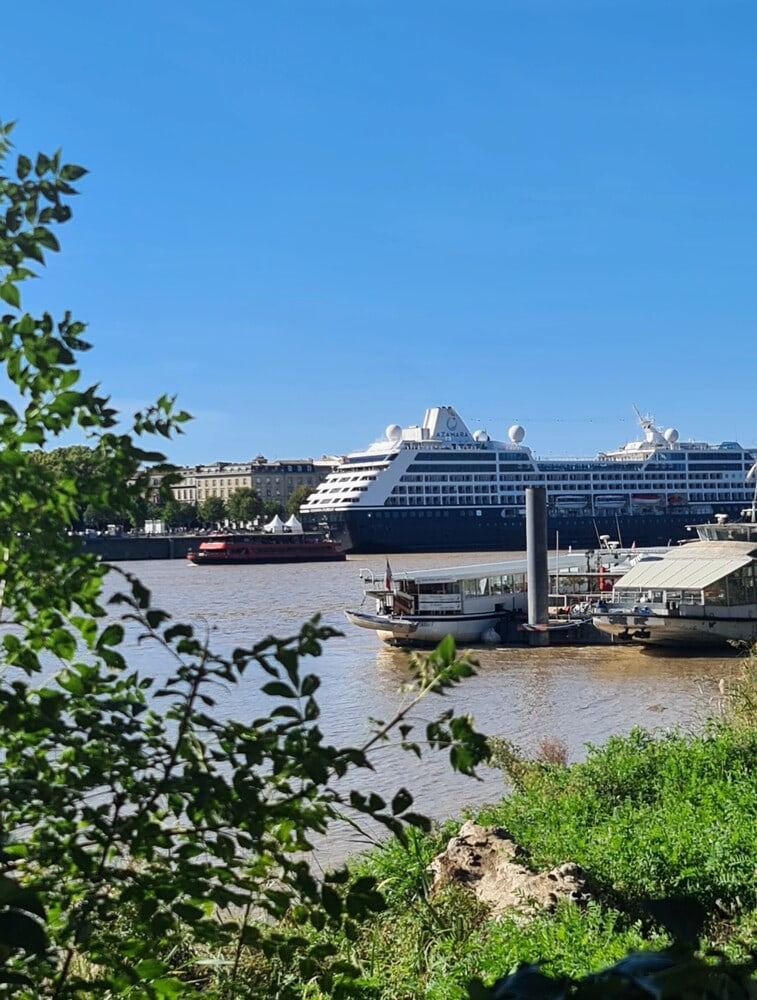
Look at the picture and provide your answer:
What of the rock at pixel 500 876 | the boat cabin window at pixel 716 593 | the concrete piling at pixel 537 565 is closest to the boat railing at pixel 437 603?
the concrete piling at pixel 537 565

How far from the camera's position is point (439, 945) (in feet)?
16.2

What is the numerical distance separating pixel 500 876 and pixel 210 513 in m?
105

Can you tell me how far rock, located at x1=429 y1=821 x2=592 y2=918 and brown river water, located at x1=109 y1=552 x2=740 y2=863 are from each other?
5.25 feet

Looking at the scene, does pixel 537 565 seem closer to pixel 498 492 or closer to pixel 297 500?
pixel 498 492

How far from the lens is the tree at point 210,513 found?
108 metres

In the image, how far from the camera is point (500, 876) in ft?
19.0

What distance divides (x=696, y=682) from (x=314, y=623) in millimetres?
20971

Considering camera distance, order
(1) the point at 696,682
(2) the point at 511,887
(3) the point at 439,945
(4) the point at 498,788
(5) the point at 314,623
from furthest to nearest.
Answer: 1. (1) the point at 696,682
2. (4) the point at 498,788
3. (2) the point at 511,887
4. (3) the point at 439,945
5. (5) the point at 314,623

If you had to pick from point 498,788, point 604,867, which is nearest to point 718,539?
point 498,788

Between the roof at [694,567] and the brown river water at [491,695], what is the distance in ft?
5.69

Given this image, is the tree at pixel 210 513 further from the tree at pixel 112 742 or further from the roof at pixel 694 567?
the tree at pixel 112 742

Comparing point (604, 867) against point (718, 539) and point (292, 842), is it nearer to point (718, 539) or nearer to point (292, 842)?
point (292, 842)

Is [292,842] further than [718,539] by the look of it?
No

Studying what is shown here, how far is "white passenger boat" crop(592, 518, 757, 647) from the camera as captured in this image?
25797mm
